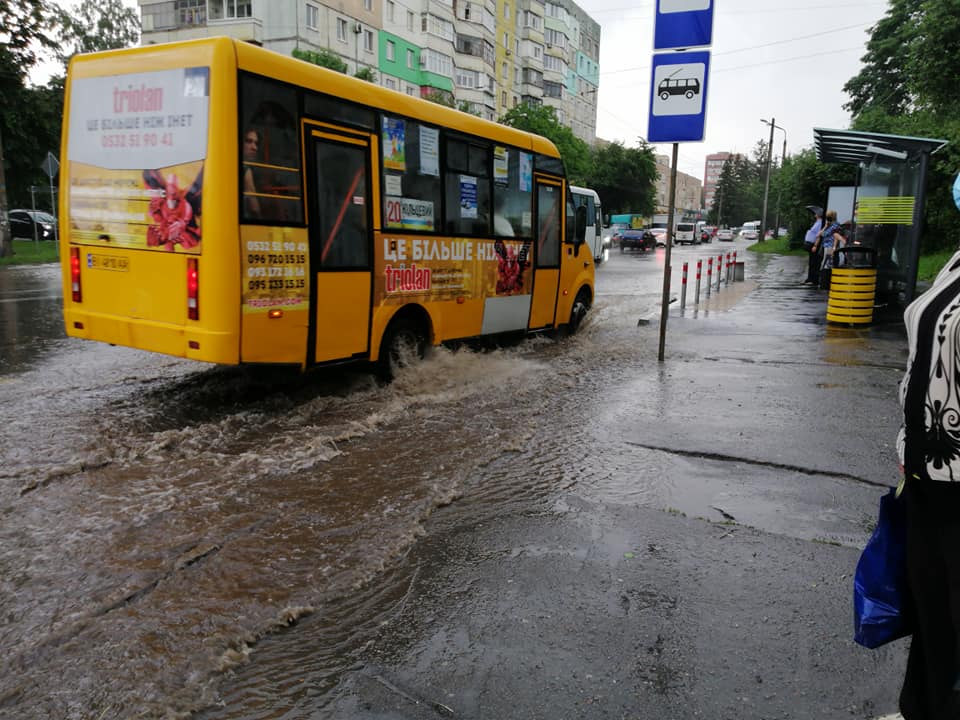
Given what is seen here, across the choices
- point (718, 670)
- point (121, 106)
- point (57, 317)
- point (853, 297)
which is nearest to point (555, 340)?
point (853, 297)

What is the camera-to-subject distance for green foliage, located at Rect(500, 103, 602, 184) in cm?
5391

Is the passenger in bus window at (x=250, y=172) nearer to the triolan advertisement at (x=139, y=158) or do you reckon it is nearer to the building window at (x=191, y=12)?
the triolan advertisement at (x=139, y=158)

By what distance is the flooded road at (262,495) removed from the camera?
121 inches

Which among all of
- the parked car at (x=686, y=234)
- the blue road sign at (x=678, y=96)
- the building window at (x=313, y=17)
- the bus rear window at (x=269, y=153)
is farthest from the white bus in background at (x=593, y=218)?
the parked car at (x=686, y=234)

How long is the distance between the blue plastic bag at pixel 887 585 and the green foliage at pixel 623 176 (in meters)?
68.9

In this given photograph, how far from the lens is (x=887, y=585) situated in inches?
90.0

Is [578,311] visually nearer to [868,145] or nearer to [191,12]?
[868,145]

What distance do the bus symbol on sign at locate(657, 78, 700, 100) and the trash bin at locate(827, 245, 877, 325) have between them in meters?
5.78

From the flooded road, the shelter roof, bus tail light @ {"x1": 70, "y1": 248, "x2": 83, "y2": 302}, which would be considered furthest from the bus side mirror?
bus tail light @ {"x1": 70, "y1": 248, "x2": 83, "y2": 302}

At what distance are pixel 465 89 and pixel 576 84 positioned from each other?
29.5 meters

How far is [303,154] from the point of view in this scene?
21.2ft

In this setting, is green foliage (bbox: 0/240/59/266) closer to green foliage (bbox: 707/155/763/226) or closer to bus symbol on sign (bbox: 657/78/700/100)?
bus symbol on sign (bbox: 657/78/700/100)

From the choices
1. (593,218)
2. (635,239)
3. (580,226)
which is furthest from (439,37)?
(580,226)

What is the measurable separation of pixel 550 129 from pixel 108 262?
169 feet
